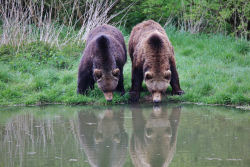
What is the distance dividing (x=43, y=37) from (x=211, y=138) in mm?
8681

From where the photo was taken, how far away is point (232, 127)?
710 cm

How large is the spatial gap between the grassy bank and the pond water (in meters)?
0.83

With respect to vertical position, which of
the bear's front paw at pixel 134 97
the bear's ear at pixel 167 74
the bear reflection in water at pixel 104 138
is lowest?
the bear's front paw at pixel 134 97

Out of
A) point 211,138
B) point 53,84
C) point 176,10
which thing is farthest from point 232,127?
point 176,10

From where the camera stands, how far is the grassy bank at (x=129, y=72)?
10.0 m

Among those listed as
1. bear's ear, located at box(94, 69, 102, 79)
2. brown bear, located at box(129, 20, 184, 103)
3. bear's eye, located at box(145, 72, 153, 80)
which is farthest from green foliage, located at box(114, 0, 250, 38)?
bear's ear, located at box(94, 69, 102, 79)

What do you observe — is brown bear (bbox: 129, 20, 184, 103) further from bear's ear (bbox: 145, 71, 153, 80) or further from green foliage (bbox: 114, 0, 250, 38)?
green foliage (bbox: 114, 0, 250, 38)

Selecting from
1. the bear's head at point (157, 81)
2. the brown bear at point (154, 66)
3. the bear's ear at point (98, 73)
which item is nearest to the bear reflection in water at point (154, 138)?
the bear's head at point (157, 81)

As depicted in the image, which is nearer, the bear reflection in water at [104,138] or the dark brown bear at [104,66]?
the bear reflection in water at [104,138]

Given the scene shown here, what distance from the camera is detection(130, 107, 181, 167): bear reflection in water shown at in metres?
5.50

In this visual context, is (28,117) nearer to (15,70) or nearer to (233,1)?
(15,70)

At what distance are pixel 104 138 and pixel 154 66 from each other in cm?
309

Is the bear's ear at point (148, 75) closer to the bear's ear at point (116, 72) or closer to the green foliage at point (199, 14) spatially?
the bear's ear at point (116, 72)

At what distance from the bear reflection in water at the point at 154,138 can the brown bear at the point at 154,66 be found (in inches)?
25.5
